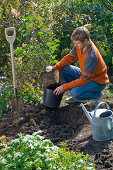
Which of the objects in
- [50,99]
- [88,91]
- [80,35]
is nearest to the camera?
[80,35]

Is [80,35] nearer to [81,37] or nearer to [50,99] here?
[81,37]

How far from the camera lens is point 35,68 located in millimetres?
5352

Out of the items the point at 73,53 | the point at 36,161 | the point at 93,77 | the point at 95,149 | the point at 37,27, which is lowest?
the point at 95,149

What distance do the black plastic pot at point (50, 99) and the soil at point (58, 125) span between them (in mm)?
95

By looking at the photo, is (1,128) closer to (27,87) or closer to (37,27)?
(27,87)

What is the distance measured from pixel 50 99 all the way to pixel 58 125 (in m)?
0.44

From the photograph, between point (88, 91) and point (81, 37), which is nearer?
point (81, 37)

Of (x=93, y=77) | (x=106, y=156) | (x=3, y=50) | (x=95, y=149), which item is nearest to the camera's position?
(x=106, y=156)

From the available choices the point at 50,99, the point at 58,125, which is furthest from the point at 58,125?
the point at 50,99

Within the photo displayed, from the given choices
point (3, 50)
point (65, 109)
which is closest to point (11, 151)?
point (65, 109)

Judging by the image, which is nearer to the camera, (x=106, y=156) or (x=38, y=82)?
(x=106, y=156)

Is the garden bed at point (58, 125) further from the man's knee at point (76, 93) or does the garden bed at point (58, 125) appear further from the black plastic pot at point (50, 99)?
the man's knee at point (76, 93)

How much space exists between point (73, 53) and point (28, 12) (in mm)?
1420

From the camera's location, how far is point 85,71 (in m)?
4.00
